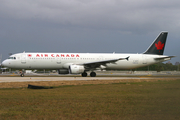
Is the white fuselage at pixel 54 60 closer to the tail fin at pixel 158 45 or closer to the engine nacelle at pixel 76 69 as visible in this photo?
the engine nacelle at pixel 76 69

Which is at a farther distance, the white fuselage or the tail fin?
the tail fin

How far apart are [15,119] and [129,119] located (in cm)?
338

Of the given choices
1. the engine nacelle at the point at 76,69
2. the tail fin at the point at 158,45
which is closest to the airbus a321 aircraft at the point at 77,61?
the engine nacelle at the point at 76,69

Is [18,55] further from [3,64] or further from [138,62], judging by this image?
[138,62]

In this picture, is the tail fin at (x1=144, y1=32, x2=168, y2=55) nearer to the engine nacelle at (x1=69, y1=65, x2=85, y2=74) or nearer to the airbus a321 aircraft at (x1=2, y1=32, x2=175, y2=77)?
the airbus a321 aircraft at (x1=2, y1=32, x2=175, y2=77)

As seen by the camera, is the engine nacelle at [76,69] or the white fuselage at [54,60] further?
the white fuselage at [54,60]

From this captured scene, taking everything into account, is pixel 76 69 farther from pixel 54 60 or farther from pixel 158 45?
pixel 158 45

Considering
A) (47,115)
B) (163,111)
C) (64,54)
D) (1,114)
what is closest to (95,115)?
(47,115)

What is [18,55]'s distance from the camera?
3597cm

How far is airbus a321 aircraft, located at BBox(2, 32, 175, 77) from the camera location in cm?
3569

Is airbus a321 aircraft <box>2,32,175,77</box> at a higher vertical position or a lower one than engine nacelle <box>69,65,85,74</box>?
higher

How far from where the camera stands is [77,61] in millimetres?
37625

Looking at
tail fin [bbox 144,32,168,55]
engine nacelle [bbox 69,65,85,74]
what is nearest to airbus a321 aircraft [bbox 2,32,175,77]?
engine nacelle [bbox 69,65,85,74]

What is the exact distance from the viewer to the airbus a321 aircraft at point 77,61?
117 ft
